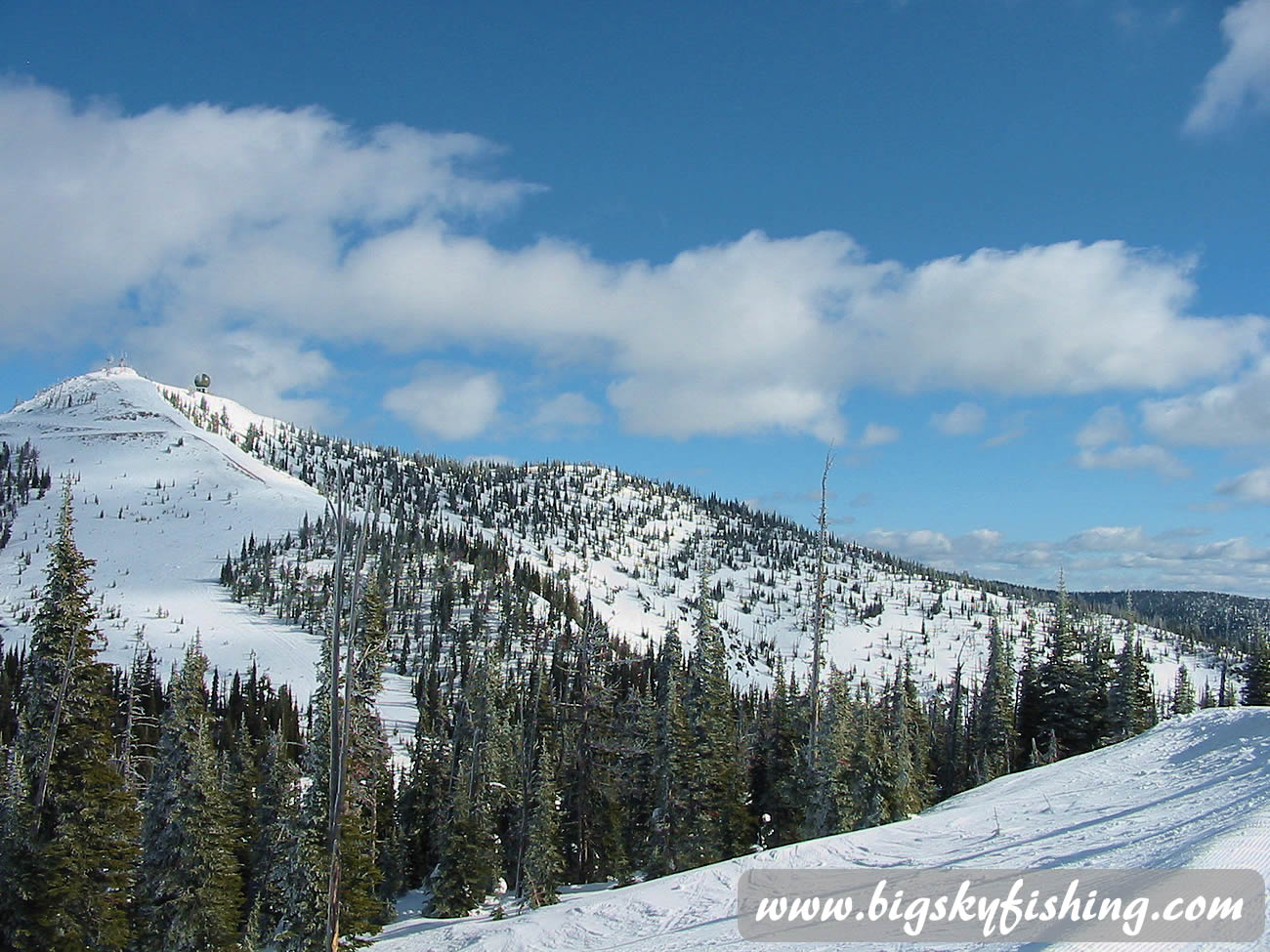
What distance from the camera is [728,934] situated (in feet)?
35.2

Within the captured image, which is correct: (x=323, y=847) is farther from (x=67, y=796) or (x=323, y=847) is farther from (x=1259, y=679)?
(x=1259, y=679)

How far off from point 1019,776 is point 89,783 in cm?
2797

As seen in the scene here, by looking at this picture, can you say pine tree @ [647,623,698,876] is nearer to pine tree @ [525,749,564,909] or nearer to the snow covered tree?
pine tree @ [525,749,564,909]

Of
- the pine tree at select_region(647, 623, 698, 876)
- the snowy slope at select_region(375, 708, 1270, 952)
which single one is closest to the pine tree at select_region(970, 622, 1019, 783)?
the pine tree at select_region(647, 623, 698, 876)

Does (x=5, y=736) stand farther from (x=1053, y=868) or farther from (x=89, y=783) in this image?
(x=1053, y=868)

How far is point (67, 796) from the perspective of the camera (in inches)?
797

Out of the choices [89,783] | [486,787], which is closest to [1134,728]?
[486,787]

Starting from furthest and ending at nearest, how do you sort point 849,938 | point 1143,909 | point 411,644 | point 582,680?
point 411,644
point 582,680
point 849,938
point 1143,909

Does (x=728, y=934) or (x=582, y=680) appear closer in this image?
(x=728, y=934)

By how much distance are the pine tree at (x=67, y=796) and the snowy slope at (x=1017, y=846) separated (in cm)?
912

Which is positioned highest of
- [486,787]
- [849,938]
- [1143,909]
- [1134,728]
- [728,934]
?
[1143,909]

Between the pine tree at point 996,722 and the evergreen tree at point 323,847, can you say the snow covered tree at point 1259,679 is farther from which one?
the evergreen tree at point 323,847

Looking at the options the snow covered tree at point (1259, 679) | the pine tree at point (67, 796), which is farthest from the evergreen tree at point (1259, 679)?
the pine tree at point (67, 796)

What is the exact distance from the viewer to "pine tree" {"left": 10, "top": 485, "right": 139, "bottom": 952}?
19.8 metres
